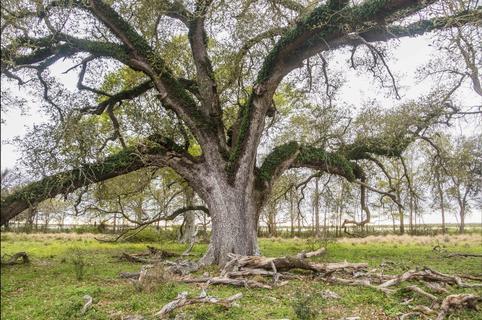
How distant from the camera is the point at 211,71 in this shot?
16719 millimetres

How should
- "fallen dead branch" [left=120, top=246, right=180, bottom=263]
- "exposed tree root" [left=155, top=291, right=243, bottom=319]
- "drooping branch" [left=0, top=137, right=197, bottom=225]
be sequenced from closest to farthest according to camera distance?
"exposed tree root" [left=155, top=291, right=243, bottom=319] → "drooping branch" [left=0, top=137, right=197, bottom=225] → "fallen dead branch" [left=120, top=246, right=180, bottom=263]

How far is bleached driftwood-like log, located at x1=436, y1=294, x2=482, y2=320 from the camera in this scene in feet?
25.8

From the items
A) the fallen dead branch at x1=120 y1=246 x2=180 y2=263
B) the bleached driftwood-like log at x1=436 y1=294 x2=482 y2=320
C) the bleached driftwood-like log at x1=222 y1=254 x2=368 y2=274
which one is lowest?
the fallen dead branch at x1=120 y1=246 x2=180 y2=263

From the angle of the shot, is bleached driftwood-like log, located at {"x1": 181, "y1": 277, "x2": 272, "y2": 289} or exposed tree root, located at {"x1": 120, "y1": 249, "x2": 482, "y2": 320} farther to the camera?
bleached driftwood-like log, located at {"x1": 181, "y1": 277, "x2": 272, "y2": 289}

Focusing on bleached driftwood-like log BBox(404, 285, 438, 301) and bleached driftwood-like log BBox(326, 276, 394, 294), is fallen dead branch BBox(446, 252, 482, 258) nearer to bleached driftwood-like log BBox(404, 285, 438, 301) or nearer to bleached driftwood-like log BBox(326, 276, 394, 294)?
bleached driftwood-like log BBox(326, 276, 394, 294)

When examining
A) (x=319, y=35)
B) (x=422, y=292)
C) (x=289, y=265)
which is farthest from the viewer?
(x=319, y=35)

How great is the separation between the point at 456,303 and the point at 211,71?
11903 millimetres

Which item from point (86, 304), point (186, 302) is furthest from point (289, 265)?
point (86, 304)

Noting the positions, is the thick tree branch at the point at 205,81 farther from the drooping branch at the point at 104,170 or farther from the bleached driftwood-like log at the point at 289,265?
the bleached driftwood-like log at the point at 289,265

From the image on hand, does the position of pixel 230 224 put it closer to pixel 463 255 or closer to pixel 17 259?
pixel 17 259

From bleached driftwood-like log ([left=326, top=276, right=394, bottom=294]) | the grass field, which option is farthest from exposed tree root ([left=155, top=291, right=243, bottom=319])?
bleached driftwood-like log ([left=326, top=276, right=394, bottom=294])

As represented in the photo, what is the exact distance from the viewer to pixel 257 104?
15.1m

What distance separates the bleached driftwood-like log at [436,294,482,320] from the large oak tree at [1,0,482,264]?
24.2 feet

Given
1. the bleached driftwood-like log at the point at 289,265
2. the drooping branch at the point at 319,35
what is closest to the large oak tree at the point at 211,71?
the drooping branch at the point at 319,35
